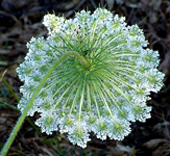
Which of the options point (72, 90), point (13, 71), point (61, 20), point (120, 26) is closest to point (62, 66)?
point (72, 90)

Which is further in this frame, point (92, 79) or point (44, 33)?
point (44, 33)

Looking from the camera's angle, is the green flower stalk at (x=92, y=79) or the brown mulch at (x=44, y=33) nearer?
the green flower stalk at (x=92, y=79)

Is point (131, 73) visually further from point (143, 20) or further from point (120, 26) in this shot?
point (143, 20)

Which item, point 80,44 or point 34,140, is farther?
point 34,140

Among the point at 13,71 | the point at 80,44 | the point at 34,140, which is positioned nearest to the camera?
the point at 80,44
